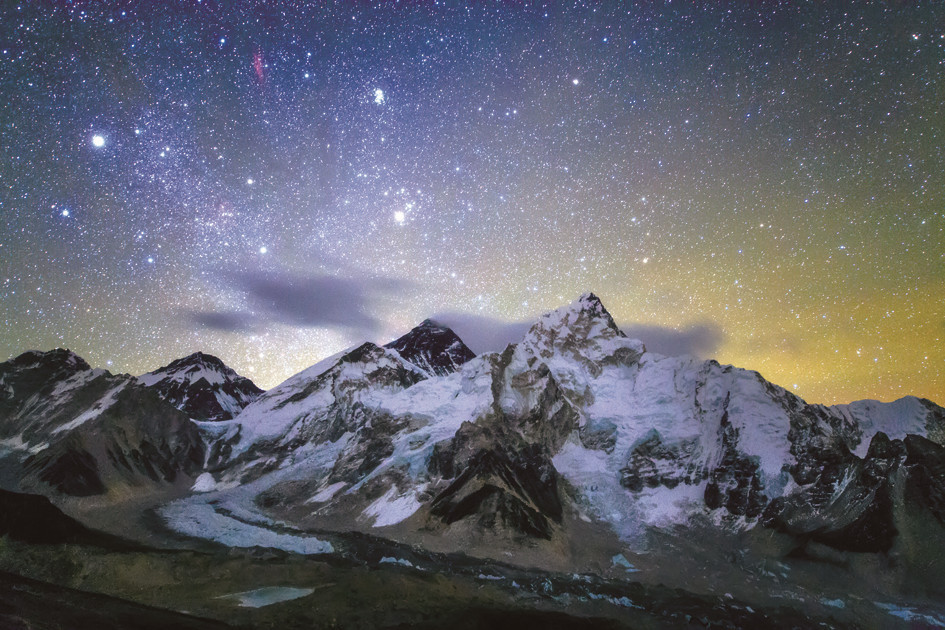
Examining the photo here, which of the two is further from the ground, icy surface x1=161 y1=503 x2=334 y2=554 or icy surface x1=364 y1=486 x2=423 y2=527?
icy surface x1=364 y1=486 x2=423 y2=527

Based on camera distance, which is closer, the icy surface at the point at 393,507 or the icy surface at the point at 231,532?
the icy surface at the point at 231,532

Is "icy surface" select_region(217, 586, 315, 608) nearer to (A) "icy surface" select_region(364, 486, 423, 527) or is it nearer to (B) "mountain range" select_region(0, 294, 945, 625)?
(B) "mountain range" select_region(0, 294, 945, 625)

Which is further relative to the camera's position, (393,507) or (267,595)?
(393,507)

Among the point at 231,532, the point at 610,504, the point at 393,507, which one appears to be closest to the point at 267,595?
the point at 231,532

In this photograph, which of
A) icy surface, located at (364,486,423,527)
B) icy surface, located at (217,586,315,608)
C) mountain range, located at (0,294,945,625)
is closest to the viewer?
icy surface, located at (217,586,315,608)

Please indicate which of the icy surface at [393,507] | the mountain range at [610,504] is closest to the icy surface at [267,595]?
the mountain range at [610,504]

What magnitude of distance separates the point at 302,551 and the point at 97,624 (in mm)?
65928

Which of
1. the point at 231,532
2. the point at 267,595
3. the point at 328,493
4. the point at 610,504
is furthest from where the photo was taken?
the point at 328,493

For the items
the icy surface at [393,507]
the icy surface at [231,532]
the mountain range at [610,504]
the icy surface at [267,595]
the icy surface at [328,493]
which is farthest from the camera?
the icy surface at [328,493]

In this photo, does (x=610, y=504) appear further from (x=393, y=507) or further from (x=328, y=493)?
(x=328, y=493)

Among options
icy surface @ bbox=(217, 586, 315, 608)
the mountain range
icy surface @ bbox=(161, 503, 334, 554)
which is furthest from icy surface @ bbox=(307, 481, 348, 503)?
icy surface @ bbox=(217, 586, 315, 608)

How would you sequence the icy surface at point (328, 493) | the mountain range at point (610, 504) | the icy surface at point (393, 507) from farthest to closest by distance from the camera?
the icy surface at point (328, 493) < the icy surface at point (393, 507) < the mountain range at point (610, 504)

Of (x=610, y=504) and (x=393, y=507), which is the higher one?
(x=610, y=504)

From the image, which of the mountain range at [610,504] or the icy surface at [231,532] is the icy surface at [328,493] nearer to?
the mountain range at [610,504]
